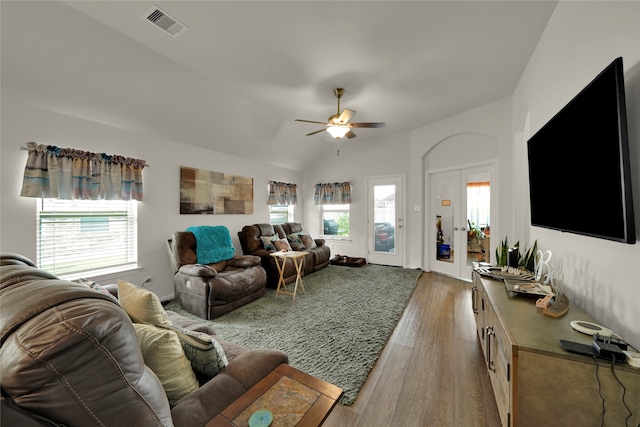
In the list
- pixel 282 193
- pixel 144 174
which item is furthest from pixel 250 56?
pixel 282 193

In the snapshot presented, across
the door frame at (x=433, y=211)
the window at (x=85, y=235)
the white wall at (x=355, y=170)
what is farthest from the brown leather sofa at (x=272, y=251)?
the door frame at (x=433, y=211)

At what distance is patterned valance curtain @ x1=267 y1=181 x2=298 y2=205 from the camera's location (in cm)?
568

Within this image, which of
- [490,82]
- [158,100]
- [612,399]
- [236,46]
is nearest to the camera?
[612,399]

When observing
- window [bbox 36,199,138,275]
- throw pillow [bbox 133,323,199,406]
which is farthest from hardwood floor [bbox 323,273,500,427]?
window [bbox 36,199,138,275]

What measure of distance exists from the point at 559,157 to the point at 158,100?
13.3 feet

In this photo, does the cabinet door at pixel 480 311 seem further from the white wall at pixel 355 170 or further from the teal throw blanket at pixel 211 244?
the teal throw blanket at pixel 211 244

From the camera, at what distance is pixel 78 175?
2771 mm

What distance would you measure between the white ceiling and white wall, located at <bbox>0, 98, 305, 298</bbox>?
0.51ft

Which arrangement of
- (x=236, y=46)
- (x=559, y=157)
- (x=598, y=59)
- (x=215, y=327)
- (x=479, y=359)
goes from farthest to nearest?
1. (x=215, y=327)
2. (x=236, y=46)
3. (x=479, y=359)
4. (x=559, y=157)
5. (x=598, y=59)

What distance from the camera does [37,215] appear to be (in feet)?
8.47

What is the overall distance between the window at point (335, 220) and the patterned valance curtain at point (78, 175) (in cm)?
416

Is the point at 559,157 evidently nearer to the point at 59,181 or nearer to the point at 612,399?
the point at 612,399

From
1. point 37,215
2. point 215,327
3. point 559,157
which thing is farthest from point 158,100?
point 559,157

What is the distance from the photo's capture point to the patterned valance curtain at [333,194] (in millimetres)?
6121
